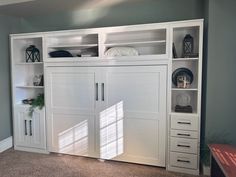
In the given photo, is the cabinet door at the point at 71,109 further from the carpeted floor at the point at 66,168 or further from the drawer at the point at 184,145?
the drawer at the point at 184,145

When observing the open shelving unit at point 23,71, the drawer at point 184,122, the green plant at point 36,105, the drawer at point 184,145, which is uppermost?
the open shelving unit at point 23,71

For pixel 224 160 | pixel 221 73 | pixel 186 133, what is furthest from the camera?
pixel 186 133

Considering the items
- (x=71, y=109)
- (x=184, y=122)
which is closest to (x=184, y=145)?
(x=184, y=122)

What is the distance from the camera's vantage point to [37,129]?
3559mm

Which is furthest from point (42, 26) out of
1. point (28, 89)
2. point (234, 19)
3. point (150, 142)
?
point (234, 19)

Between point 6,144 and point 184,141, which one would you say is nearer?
point 184,141

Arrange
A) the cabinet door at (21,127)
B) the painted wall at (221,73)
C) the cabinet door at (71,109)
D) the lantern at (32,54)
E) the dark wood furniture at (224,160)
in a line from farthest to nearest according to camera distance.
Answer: the lantern at (32,54) → the cabinet door at (21,127) → the cabinet door at (71,109) → the painted wall at (221,73) → the dark wood furniture at (224,160)

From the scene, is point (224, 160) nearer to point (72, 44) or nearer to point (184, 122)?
point (184, 122)

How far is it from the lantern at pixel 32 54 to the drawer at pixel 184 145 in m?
2.60

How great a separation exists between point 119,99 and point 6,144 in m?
2.18

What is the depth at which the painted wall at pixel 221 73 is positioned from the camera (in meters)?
2.62

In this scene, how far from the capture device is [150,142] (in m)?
3.03

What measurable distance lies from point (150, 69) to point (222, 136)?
125 centimetres

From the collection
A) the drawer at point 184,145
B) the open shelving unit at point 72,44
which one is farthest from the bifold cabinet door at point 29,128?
the drawer at point 184,145
